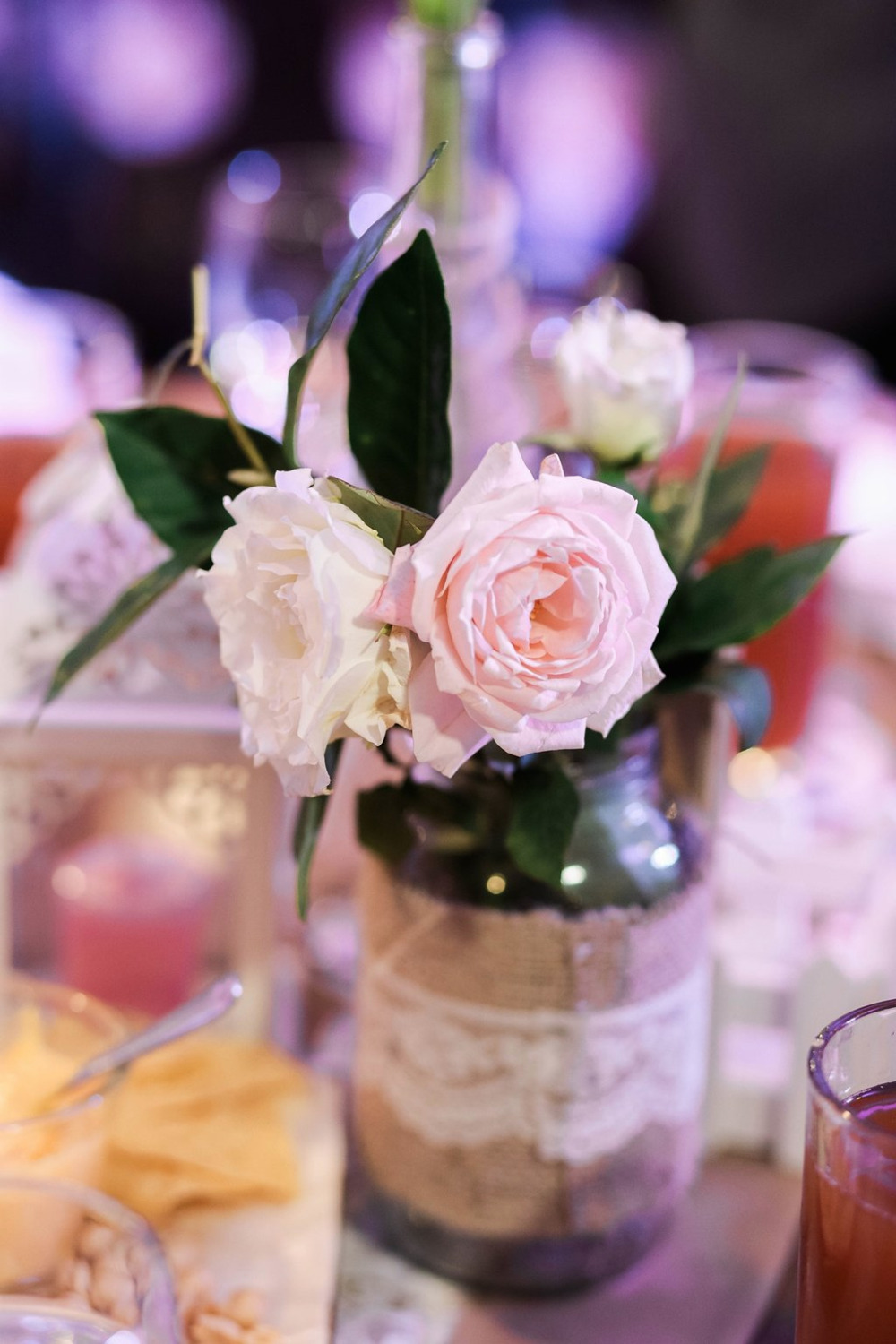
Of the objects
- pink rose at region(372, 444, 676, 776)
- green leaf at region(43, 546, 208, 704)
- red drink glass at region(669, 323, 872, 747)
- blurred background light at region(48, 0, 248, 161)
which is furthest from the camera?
blurred background light at region(48, 0, 248, 161)

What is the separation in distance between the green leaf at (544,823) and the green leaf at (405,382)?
4.4 inches

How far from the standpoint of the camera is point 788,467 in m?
0.87

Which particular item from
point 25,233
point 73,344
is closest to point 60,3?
point 25,233

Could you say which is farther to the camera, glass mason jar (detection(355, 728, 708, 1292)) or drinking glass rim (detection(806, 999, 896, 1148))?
glass mason jar (detection(355, 728, 708, 1292))

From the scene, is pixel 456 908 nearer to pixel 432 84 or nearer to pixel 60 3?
pixel 432 84

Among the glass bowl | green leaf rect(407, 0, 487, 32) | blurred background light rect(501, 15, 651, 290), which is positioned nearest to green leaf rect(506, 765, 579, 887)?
the glass bowl

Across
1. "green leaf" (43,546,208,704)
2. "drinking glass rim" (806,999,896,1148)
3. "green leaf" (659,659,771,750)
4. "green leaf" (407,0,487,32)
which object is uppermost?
"green leaf" (407,0,487,32)

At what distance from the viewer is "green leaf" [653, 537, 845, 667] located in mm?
532

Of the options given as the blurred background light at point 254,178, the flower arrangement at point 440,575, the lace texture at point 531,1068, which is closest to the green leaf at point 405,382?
the flower arrangement at point 440,575

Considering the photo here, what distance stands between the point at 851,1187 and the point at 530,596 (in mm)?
212

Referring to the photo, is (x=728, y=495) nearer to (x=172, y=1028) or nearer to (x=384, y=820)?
(x=384, y=820)

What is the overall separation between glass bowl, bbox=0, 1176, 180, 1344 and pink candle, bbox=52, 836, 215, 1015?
261 millimetres

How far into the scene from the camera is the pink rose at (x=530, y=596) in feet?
1.31

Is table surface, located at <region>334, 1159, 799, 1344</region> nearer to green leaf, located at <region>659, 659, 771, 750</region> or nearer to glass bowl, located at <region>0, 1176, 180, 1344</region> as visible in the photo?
glass bowl, located at <region>0, 1176, 180, 1344</region>
